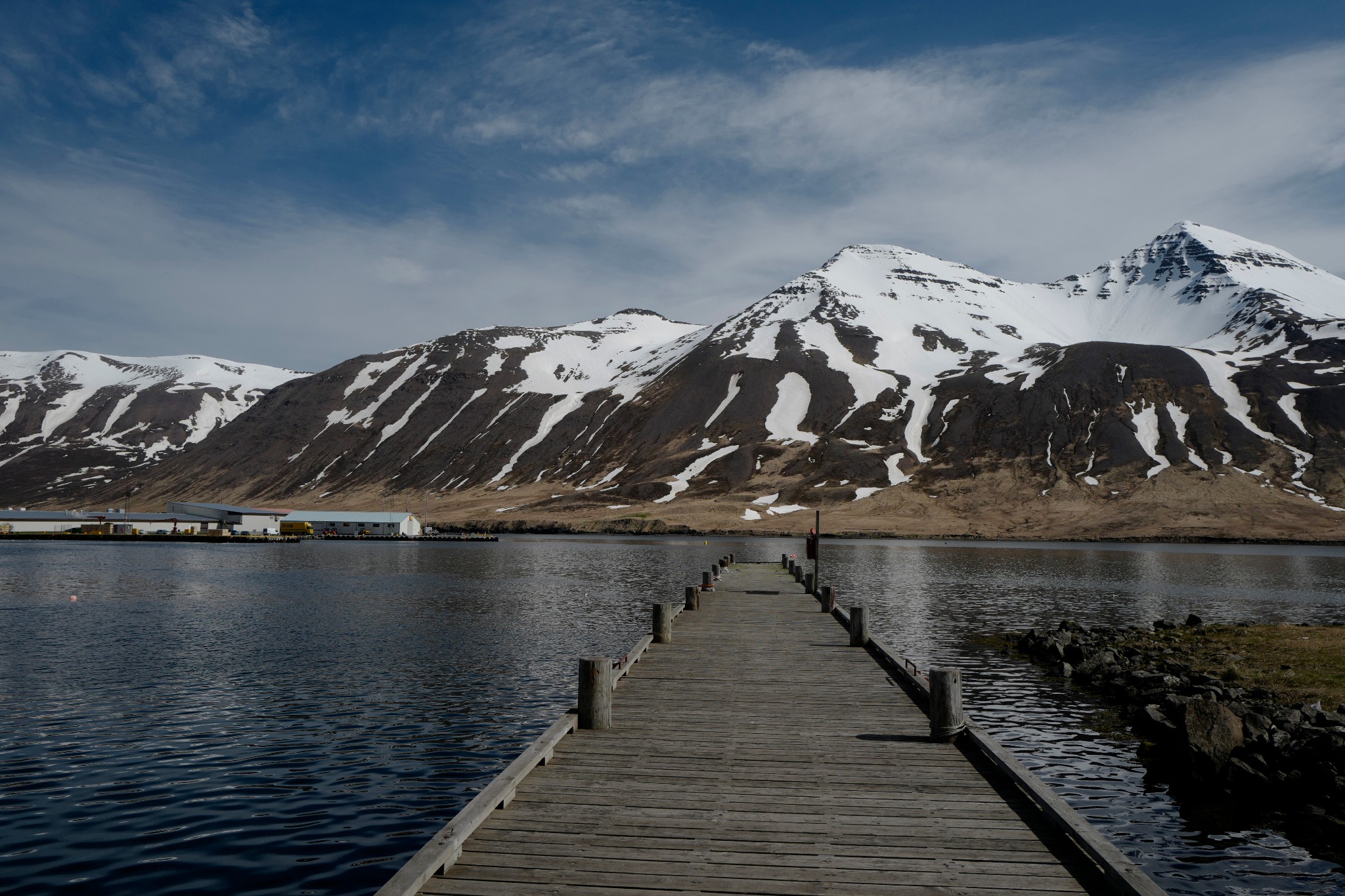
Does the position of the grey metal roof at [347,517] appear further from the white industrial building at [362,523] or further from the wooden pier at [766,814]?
the wooden pier at [766,814]

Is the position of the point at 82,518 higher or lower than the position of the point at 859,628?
lower

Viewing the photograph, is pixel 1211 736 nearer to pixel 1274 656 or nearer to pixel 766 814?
pixel 766 814

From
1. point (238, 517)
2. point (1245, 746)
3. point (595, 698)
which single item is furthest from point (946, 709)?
point (238, 517)

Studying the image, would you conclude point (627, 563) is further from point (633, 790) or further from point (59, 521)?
point (59, 521)

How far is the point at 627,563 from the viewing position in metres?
88.5

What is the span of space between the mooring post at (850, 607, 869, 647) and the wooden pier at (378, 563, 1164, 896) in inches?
291

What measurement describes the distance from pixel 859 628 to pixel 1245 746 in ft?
35.2

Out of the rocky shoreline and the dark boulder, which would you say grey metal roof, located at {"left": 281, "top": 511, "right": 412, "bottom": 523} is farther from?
the dark boulder

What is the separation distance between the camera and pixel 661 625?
28.5 meters

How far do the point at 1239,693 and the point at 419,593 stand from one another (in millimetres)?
46470

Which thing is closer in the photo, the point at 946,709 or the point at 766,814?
the point at 766,814

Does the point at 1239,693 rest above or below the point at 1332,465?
below

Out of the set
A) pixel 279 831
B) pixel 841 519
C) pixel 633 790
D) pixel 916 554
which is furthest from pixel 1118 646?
pixel 841 519

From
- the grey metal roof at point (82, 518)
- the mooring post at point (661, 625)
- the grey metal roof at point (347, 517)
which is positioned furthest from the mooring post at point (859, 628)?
the grey metal roof at point (82, 518)
